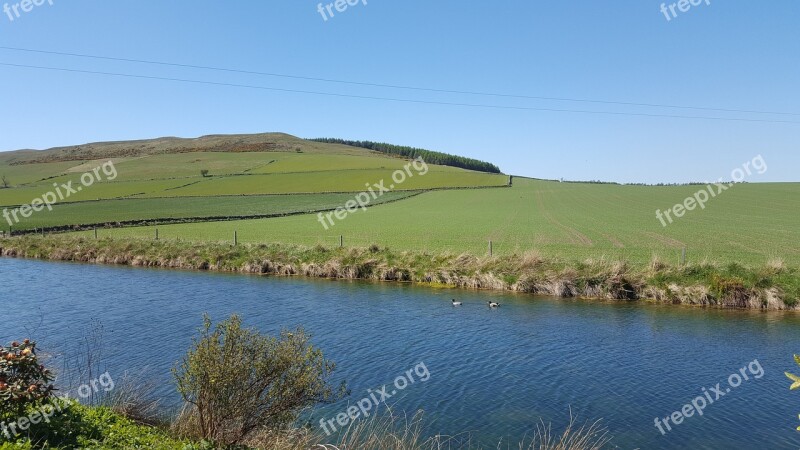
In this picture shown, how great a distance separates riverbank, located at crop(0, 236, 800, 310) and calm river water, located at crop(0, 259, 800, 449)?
129 centimetres

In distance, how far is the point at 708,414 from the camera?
14711mm

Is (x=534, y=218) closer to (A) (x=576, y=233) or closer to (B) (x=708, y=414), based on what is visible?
(A) (x=576, y=233)

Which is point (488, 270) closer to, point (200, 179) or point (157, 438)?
point (157, 438)

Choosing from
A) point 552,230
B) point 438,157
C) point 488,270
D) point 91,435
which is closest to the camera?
point 91,435

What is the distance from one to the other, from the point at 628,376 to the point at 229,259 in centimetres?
2825

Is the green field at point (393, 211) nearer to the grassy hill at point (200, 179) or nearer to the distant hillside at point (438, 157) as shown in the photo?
the grassy hill at point (200, 179)

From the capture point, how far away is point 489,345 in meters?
20.4

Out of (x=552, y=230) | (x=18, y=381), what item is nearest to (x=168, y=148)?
(x=552, y=230)

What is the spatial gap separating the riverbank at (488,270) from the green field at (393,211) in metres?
3.45

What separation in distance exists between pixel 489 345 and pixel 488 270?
11703 mm

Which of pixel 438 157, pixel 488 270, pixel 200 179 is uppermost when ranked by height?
pixel 438 157

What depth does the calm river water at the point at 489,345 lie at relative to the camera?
14.2 m

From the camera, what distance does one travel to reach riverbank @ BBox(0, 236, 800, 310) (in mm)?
27000

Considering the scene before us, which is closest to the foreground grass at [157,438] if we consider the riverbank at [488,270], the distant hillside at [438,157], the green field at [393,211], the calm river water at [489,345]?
the calm river water at [489,345]
